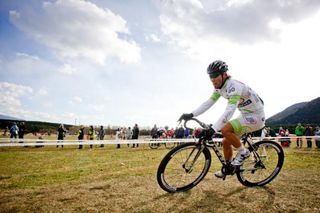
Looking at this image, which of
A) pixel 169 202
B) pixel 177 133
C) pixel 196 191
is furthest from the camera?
pixel 177 133

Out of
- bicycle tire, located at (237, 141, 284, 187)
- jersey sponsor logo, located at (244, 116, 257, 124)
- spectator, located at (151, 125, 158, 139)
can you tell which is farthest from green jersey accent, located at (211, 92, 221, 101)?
spectator, located at (151, 125, 158, 139)

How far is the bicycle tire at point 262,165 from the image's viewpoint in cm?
612

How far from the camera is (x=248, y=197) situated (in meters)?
5.12

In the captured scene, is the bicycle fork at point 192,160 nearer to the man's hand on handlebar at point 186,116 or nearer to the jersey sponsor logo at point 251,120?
the man's hand on handlebar at point 186,116

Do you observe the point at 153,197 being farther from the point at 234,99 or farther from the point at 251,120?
the point at 251,120

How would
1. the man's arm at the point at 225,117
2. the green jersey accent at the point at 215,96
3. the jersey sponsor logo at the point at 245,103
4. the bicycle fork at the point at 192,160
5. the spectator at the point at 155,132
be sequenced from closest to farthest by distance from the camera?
the man's arm at the point at 225,117, the bicycle fork at the point at 192,160, the jersey sponsor logo at the point at 245,103, the green jersey accent at the point at 215,96, the spectator at the point at 155,132

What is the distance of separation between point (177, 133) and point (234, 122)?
23.7 metres

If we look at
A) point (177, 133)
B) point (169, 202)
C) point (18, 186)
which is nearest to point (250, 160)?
point (169, 202)

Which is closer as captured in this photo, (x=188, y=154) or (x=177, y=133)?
(x=188, y=154)

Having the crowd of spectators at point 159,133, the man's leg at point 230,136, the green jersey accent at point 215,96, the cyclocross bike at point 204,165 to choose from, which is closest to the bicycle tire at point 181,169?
the cyclocross bike at point 204,165

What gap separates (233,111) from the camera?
523cm

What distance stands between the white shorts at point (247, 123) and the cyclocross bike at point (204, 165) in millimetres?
472

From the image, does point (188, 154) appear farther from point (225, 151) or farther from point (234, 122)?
point (234, 122)

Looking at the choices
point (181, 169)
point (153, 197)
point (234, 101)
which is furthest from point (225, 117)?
point (153, 197)
